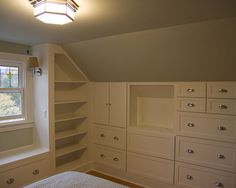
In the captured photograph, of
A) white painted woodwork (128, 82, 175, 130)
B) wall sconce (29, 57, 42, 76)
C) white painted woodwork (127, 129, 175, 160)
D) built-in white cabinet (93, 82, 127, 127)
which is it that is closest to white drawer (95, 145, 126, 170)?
white painted woodwork (127, 129, 175, 160)

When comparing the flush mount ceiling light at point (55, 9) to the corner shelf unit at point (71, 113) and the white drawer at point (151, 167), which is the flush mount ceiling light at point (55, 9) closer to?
the corner shelf unit at point (71, 113)

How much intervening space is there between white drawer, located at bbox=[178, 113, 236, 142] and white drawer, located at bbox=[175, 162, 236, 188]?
470mm

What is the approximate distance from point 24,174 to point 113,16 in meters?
2.45

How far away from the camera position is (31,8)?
1.69 m

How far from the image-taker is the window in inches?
119

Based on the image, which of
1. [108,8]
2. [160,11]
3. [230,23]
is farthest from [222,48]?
[108,8]

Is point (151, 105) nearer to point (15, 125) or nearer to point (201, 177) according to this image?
point (201, 177)

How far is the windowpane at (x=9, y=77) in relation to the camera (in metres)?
3.02

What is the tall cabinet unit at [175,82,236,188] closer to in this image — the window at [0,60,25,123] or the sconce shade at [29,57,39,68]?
the sconce shade at [29,57,39,68]

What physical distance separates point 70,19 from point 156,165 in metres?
2.49

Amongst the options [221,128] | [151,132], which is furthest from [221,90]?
[151,132]

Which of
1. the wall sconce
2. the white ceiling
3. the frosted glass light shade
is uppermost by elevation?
the white ceiling

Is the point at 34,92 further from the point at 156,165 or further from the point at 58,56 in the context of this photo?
the point at 156,165

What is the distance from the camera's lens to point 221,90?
101 inches
